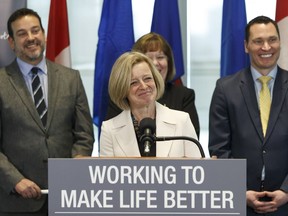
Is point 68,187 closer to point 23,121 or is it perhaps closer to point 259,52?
point 23,121

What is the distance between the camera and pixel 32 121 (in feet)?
10.8

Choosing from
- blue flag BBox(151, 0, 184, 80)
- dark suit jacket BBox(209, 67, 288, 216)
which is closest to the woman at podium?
dark suit jacket BBox(209, 67, 288, 216)

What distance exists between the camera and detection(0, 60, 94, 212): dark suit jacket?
10.8 feet

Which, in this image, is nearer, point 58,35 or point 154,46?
point 154,46

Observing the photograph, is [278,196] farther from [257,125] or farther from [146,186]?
[146,186]

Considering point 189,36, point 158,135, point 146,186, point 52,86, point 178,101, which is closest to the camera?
point 146,186

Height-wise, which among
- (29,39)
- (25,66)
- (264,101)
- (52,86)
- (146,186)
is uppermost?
(29,39)

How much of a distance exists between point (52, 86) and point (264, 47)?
1.21 m

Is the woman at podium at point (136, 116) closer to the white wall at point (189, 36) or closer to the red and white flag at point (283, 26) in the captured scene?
the red and white flag at point (283, 26)

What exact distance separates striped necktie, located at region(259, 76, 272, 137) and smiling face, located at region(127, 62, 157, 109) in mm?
690

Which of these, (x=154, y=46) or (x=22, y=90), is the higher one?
(x=154, y=46)

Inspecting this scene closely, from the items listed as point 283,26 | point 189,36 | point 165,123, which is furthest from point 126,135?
point 189,36

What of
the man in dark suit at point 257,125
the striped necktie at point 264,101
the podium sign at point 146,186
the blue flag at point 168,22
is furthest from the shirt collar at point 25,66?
the podium sign at point 146,186

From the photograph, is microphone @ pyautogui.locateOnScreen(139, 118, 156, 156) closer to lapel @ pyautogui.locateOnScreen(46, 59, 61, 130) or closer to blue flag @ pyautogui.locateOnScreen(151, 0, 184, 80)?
lapel @ pyautogui.locateOnScreen(46, 59, 61, 130)
